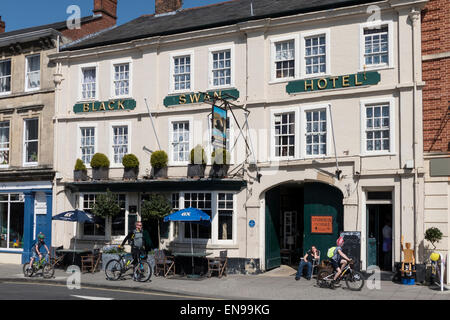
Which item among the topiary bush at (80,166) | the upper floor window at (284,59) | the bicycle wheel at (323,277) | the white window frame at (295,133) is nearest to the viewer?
the bicycle wheel at (323,277)

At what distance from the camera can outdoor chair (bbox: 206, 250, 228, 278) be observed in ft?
59.3

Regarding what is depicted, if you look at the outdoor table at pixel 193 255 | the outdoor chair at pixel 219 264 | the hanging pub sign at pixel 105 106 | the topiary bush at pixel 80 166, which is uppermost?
the hanging pub sign at pixel 105 106

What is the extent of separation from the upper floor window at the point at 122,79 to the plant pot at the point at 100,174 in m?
3.33

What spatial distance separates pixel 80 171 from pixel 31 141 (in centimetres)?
367

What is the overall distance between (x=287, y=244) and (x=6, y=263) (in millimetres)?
12952

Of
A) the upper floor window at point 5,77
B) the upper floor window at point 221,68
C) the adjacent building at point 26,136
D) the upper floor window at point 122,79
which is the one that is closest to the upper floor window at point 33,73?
the adjacent building at point 26,136

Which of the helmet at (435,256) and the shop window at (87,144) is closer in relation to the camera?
the helmet at (435,256)

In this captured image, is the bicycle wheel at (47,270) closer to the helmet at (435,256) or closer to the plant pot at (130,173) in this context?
the plant pot at (130,173)

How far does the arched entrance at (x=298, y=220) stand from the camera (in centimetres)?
1788

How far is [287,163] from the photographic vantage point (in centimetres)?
1834

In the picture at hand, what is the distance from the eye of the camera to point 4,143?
24422 millimetres

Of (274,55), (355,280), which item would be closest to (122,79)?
(274,55)

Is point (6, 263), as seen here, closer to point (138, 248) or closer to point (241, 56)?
point (138, 248)
